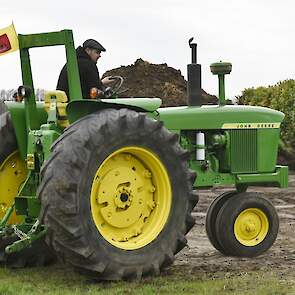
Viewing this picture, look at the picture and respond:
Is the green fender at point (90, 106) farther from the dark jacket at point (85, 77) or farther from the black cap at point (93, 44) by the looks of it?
the black cap at point (93, 44)

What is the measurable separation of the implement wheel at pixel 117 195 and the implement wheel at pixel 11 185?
98 centimetres

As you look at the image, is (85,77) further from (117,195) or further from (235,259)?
(235,259)

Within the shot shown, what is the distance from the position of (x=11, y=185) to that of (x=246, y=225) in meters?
2.20

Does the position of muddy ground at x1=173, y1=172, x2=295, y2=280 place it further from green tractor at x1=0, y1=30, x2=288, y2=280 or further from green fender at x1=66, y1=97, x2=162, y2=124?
green fender at x1=66, y1=97, x2=162, y2=124

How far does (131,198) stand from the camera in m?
6.50

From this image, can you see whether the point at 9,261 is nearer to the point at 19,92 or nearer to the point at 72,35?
the point at 19,92

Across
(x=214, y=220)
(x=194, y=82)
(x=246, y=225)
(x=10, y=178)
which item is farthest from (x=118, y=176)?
(x=194, y=82)

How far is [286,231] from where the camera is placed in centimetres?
899

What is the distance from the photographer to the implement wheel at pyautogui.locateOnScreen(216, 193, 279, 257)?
24.9 feet

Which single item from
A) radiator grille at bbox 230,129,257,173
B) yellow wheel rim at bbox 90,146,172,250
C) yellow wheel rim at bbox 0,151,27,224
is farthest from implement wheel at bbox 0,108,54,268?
radiator grille at bbox 230,129,257,173

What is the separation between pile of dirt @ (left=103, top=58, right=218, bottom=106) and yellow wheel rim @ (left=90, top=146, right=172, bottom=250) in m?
11.3

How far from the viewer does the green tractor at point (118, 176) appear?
19.8 feet

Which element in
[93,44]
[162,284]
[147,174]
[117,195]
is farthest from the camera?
[93,44]

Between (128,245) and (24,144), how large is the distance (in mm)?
1505
